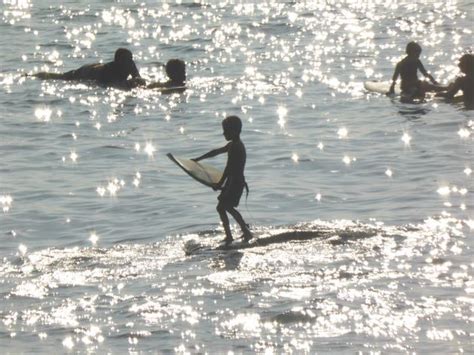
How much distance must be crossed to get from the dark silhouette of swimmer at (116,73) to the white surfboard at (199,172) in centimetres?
1230

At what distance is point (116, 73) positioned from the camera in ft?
94.4

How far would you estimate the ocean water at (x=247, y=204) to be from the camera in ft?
40.6

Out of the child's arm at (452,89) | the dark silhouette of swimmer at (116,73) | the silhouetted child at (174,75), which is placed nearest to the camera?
the child's arm at (452,89)

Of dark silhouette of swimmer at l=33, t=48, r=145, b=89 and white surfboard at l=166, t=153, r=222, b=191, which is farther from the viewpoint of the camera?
dark silhouette of swimmer at l=33, t=48, r=145, b=89

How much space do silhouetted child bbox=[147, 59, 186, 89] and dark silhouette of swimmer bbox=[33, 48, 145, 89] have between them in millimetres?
441

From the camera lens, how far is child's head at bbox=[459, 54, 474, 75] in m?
25.1

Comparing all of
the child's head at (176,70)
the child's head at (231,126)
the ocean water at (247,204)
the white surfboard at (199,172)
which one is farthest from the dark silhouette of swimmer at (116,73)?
the child's head at (231,126)

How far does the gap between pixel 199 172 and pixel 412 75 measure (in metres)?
11.8

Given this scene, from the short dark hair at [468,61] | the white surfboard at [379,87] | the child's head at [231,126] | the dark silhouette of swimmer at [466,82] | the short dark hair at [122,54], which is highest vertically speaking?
the child's head at [231,126]

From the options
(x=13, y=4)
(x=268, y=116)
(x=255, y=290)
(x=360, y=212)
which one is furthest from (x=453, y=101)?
(x=13, y=4)

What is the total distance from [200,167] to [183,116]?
1023 centimetres

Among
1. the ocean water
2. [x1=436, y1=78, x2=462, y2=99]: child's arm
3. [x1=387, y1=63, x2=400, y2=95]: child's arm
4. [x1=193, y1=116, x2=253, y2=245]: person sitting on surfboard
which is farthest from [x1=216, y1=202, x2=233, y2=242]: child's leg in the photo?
[x1=387, y1=63, x2=400, y2=95]: child's arm

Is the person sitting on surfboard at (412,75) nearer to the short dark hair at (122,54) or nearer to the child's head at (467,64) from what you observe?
the child's head at (467,64)

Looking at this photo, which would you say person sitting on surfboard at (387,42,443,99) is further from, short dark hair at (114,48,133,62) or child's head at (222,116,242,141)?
child's head at (222,116,242,141)
